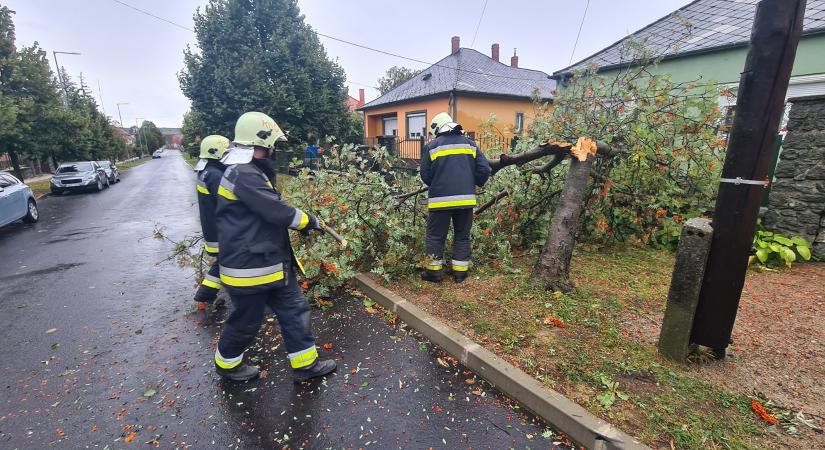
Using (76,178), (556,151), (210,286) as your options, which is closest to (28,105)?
(76,178)

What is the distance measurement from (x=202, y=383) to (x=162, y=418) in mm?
399

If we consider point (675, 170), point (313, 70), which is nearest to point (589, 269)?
point (675, 170)

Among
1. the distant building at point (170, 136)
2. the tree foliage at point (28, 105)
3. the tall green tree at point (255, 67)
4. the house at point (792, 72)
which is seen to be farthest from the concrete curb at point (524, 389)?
the distant building at point (170, 136)

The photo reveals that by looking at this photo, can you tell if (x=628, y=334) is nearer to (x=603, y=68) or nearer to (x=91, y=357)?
(x=91, y=357)

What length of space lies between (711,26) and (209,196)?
1162 cm

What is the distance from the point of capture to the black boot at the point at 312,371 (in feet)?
9.82

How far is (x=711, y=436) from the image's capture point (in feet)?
7.06

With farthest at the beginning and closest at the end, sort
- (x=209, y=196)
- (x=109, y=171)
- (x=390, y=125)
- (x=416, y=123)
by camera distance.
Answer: (x=390, y=125) → (x=109, y=171) → (x=416, y=123) → (x=209, y=196)

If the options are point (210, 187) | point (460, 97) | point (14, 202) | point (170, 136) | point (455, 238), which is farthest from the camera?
point (170, 136)

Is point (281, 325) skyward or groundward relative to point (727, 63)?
groundward

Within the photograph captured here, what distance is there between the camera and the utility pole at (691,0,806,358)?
91.9 inches

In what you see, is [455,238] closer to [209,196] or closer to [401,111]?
[209,196]

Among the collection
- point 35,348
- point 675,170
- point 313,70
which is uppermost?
point 313,70

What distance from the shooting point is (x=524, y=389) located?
264 centimetres
